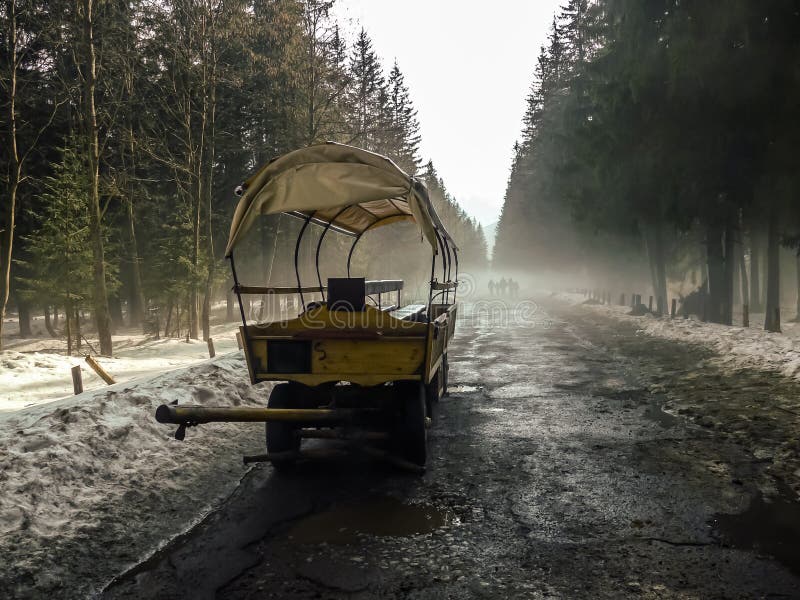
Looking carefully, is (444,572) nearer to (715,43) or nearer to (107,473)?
(107,473)

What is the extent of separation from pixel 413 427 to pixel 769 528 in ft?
10.1

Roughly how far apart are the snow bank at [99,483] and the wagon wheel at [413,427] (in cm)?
175

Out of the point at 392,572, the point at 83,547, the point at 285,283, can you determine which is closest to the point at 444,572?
the point at 392,572

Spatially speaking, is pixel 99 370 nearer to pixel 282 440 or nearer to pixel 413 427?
pixel 282 440

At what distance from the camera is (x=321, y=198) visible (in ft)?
19.9

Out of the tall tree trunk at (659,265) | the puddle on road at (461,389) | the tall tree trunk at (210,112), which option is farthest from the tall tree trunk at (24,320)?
the tall tree trunk at (659,265)

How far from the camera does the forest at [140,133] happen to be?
1619 centimetres

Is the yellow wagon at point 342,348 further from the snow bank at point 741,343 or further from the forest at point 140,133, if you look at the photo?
the forest at point 140,133

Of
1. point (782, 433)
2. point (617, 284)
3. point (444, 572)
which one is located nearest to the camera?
point (444, 572)

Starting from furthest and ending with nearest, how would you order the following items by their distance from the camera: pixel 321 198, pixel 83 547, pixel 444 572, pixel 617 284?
1. pixel 617 284
2. pixel 321 198
3. pixel 83 547
4. pixel 444 572

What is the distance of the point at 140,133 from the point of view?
22.0m

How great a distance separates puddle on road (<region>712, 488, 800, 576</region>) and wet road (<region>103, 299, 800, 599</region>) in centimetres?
2

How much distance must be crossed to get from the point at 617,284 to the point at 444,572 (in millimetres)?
44658

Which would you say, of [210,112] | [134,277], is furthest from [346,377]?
[134,277]
